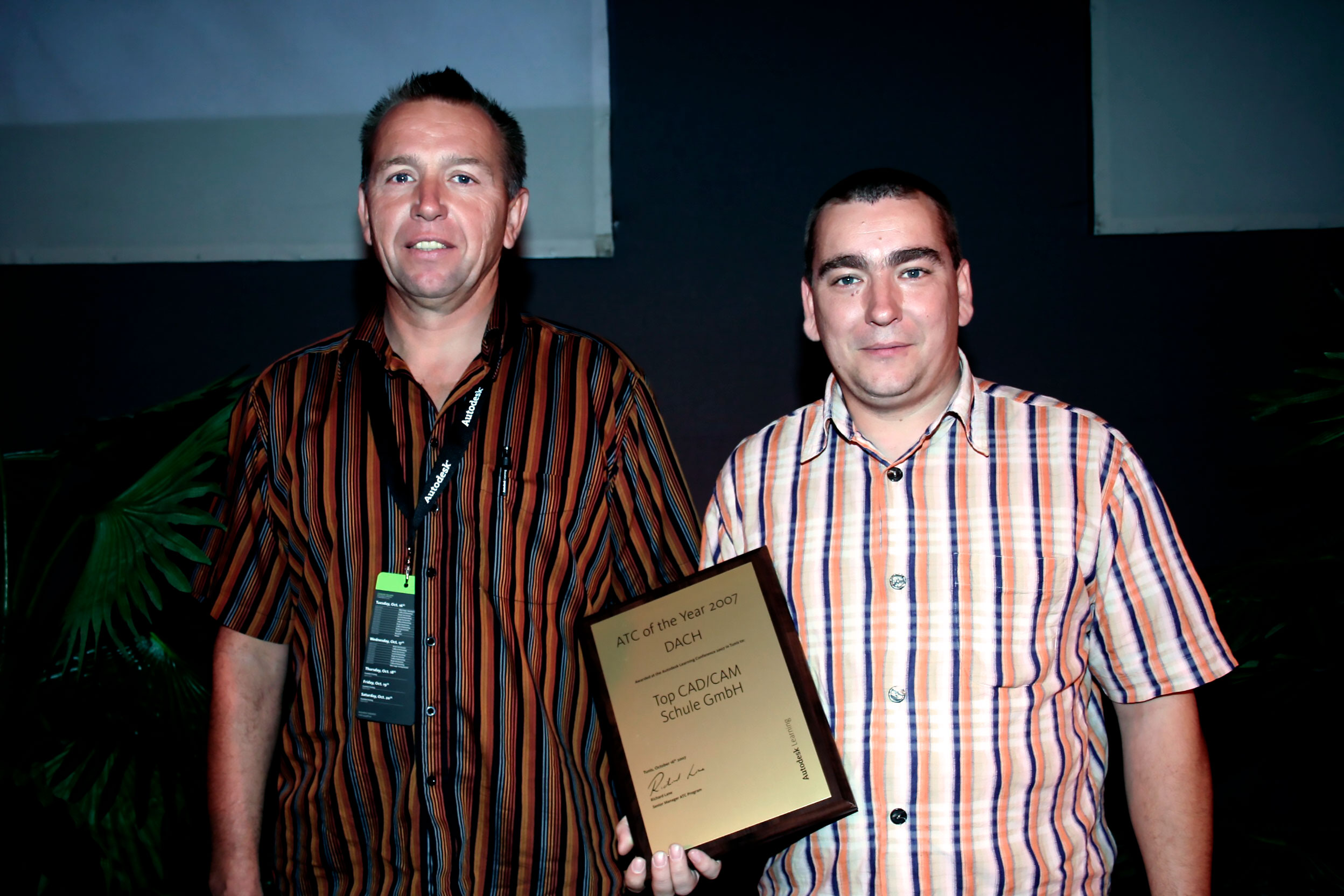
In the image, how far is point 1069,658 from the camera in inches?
55.6

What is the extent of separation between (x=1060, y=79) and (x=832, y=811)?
229 cm

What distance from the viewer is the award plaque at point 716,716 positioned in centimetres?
130

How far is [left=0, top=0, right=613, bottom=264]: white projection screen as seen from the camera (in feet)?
8.56

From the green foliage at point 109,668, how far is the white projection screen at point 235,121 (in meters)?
0.83

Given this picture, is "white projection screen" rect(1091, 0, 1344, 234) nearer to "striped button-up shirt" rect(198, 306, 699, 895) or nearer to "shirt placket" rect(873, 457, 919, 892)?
"shirt placket" rect(873, 457, 919, 892)

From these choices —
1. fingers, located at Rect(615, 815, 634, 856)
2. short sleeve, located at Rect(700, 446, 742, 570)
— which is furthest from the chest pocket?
fingers, located at Rect(615, 815, 634, 856)

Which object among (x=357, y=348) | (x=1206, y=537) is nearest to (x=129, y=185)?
(x=357, y=348)

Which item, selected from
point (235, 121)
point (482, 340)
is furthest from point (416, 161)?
point (235, 121)

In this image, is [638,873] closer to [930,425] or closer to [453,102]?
[930,425]

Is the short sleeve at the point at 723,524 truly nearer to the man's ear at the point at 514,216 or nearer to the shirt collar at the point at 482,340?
the shirt collar at the point at 482,340

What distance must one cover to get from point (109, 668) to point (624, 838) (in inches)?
49.4

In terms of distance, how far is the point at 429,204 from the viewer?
5.00 feet

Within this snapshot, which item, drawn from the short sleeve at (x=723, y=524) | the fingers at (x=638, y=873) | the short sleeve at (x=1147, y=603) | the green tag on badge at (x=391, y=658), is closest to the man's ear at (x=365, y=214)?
the green tag on badge at (x=391, y=658)

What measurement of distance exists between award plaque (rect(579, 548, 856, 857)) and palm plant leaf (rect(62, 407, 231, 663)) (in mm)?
834
